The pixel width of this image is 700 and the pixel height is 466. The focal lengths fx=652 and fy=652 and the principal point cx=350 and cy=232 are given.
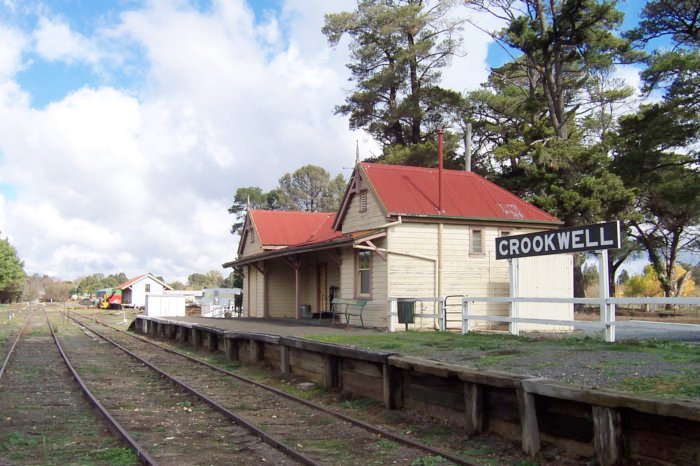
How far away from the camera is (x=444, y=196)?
805 inches

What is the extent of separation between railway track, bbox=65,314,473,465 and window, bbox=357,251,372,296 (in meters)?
6.29

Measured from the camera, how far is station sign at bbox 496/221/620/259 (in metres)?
12.1

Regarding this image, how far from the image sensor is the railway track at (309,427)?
7.02 metres

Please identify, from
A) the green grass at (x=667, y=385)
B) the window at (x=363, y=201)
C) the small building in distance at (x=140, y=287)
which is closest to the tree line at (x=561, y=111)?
the window at (x=363, y=201)

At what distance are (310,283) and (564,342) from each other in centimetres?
1595

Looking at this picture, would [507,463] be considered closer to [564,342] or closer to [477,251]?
[564,342]

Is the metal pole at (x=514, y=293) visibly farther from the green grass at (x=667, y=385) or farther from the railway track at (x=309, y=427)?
the green grass at (x=667, y=385)

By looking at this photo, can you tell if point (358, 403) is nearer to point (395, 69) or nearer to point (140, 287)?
point (395, 69)

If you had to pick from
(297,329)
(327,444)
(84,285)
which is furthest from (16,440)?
(84,285)

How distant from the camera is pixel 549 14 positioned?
102ft

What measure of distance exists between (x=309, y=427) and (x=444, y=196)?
12.8 meters

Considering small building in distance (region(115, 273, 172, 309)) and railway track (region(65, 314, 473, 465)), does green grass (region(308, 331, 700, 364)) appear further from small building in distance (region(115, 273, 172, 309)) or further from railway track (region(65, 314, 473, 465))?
small building in distance (region(115, 273, 172, 309))

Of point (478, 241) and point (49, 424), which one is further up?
point (478, 241)

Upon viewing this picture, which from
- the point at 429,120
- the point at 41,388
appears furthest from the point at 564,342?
the point at 429,120
